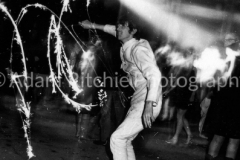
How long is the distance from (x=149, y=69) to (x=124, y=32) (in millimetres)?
611

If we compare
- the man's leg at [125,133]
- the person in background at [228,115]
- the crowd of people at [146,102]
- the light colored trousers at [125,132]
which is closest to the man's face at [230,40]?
the crowd of people at [146,102]

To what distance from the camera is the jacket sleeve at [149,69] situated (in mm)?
2906

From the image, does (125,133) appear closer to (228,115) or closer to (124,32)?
(124,32)

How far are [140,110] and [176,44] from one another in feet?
37.0

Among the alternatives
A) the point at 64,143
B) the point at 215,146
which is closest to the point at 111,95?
the point at 64,143

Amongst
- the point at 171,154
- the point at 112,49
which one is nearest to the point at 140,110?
the point at 171,154

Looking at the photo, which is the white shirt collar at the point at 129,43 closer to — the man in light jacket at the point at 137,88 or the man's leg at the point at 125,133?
the man in light jacket at the point at 137,88

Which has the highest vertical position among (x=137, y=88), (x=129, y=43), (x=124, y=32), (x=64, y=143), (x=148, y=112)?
(x=124, y=32)

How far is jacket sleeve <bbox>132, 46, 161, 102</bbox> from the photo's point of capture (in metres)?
2.91

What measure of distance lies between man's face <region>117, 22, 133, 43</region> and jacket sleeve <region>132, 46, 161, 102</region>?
30 centimetres

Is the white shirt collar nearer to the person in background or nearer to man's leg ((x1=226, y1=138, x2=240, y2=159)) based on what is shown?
the person in background

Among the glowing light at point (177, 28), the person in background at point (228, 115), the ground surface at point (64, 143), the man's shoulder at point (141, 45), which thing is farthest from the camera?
the glowing light at point (177, 28)

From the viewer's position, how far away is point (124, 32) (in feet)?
10.8

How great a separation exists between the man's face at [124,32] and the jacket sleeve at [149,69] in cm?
30
